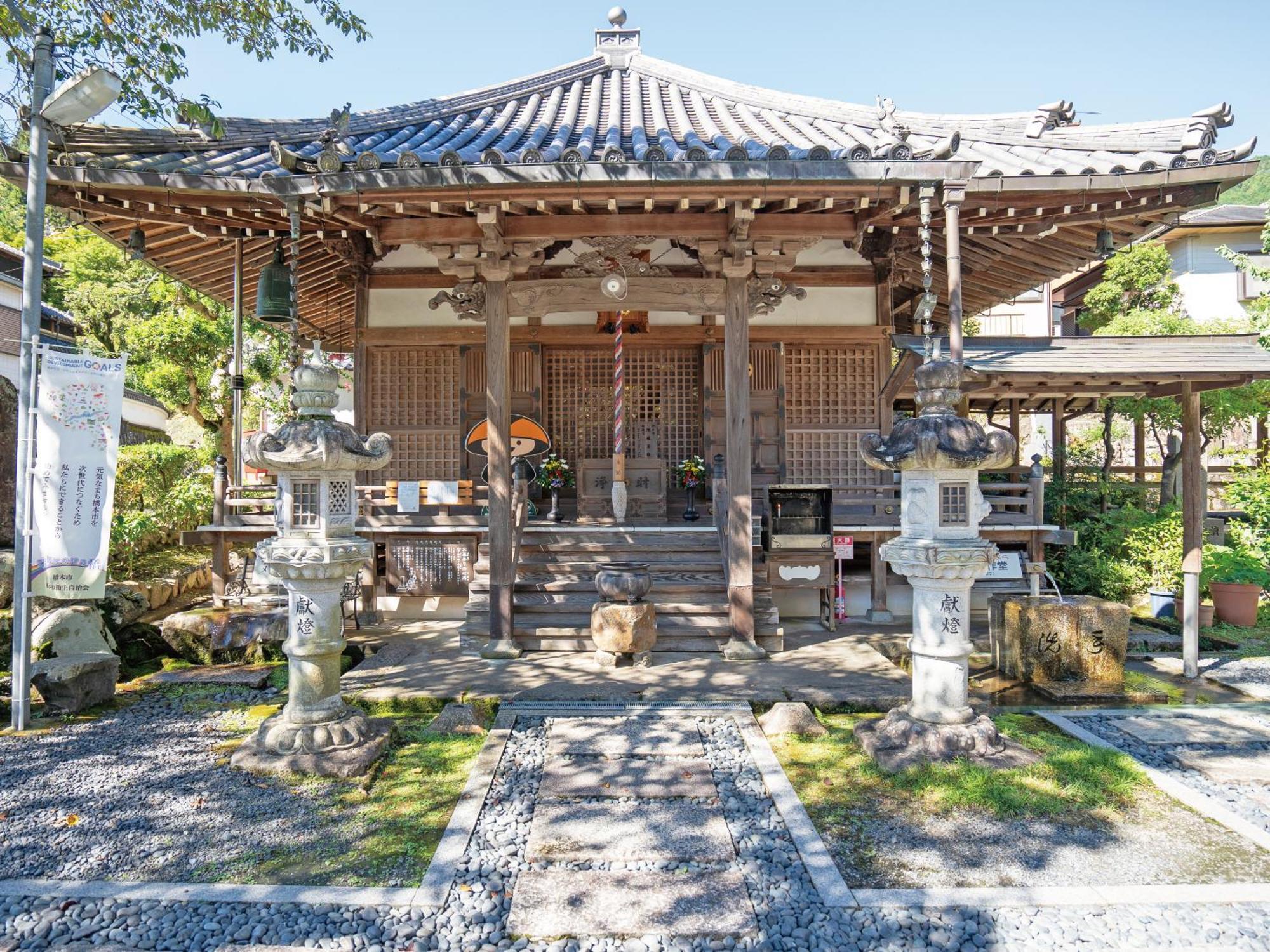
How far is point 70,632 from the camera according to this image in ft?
21.8

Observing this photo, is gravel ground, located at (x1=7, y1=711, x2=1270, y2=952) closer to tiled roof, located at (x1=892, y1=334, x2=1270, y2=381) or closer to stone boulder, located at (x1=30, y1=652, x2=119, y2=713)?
stone boulder, located at (x1=30, y1=652, x2=119, y2=713)

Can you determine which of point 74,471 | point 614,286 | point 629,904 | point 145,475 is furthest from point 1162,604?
point 145,475

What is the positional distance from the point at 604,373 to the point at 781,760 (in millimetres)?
6940

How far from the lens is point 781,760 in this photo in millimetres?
4875

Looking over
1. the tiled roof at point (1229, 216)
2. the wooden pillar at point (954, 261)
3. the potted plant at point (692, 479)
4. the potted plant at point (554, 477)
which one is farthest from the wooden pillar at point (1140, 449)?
the potted plant at point (554, 477)

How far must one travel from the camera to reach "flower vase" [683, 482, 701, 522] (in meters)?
9.59

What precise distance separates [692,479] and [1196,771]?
6.16 metres

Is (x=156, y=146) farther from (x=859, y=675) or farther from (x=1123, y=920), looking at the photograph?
(x=1123, y=920)

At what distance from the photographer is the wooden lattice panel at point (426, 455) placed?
10.1 meters

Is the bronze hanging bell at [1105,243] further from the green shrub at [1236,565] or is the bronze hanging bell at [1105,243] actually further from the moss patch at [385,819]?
the moss patch at [385,819]

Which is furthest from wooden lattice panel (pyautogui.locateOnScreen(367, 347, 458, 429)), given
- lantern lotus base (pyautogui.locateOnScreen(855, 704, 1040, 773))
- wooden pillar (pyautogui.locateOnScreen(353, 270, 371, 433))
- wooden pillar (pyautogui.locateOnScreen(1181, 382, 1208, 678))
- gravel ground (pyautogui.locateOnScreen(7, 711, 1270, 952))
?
wooden pillar (pyautogui.locateOnScreen(1181, 382, 1208, 678))

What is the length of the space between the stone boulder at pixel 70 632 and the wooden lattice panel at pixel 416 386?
430 cm

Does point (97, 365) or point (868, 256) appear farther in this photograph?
point (868, 256)

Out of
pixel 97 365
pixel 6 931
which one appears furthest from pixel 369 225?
pixel 6 931
